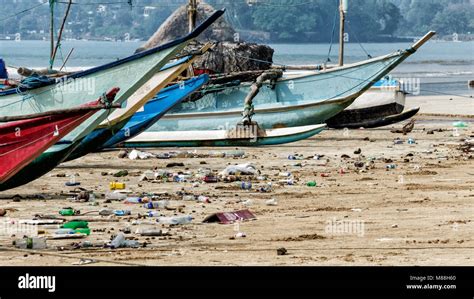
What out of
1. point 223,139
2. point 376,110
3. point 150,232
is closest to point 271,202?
point 150,232

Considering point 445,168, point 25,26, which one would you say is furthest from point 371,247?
point 25,26

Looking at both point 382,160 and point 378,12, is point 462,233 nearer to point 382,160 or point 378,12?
point 382,160

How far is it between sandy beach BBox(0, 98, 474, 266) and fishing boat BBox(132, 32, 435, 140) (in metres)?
0.73

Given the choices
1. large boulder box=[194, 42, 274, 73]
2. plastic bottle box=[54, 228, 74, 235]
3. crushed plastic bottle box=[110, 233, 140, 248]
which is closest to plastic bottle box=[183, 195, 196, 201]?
plastic bottle box=[54, 228, 74, 235]

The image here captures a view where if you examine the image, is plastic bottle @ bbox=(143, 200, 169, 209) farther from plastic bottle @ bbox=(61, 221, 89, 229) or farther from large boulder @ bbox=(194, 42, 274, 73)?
large boulder @ bbox=(194, 42, 274, 73)

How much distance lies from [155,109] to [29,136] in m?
6.85

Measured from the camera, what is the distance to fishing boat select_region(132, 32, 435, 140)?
86.4 feet

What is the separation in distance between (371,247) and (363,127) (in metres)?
16.5

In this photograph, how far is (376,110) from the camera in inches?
1160

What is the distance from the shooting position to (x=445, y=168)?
69.9ft

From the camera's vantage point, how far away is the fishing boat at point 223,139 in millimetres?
25031

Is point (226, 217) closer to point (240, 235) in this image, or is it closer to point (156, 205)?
point (240, 235)

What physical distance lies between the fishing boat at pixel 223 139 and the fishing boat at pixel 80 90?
22.0ft

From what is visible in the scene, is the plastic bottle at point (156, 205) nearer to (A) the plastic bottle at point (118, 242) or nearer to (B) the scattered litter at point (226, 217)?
(B) the scattered litter at point (226, 217)
